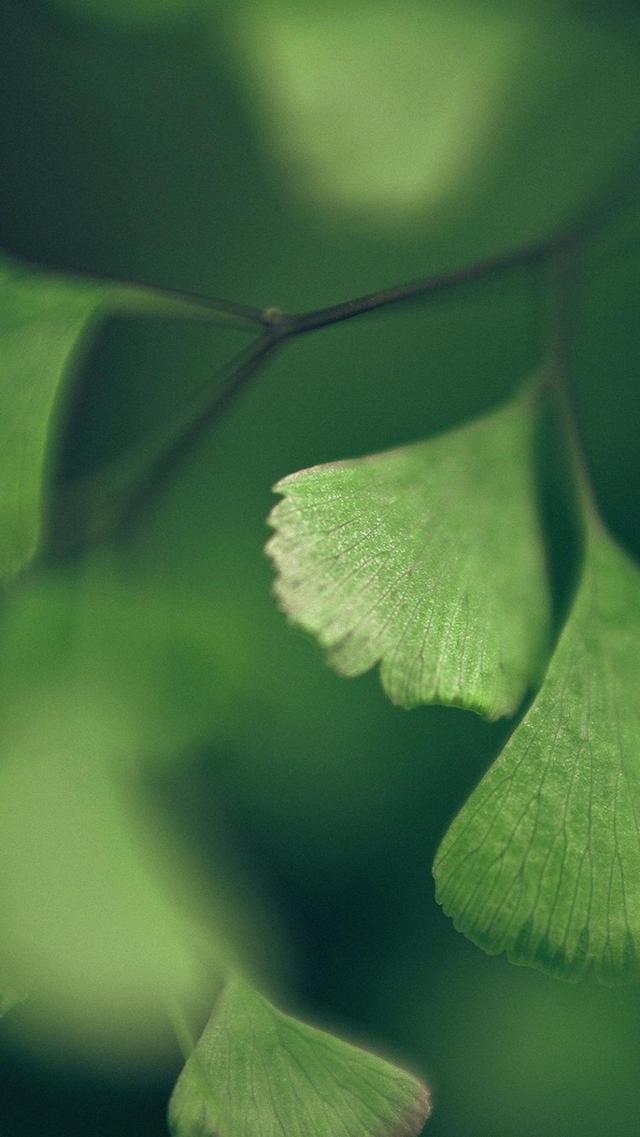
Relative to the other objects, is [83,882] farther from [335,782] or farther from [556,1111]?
[556,1111]

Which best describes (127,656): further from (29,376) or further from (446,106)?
(446,106)

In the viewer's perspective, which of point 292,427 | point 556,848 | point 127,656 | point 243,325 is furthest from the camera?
point 292,427

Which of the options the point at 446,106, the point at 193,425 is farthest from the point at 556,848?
the point at 446,106

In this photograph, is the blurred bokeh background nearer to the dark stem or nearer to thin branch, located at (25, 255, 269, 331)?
the dark stem

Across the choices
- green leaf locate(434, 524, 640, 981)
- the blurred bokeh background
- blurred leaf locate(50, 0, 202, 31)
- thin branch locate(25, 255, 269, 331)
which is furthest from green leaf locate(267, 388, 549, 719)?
blurred leaf locate(50, 0, 202, 31)

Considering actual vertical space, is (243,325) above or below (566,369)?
above

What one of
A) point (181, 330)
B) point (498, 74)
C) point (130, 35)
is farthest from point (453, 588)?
point (130, 35)

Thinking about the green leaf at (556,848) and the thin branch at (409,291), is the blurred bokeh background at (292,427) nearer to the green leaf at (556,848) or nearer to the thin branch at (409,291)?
the thin branch at (409,291)
